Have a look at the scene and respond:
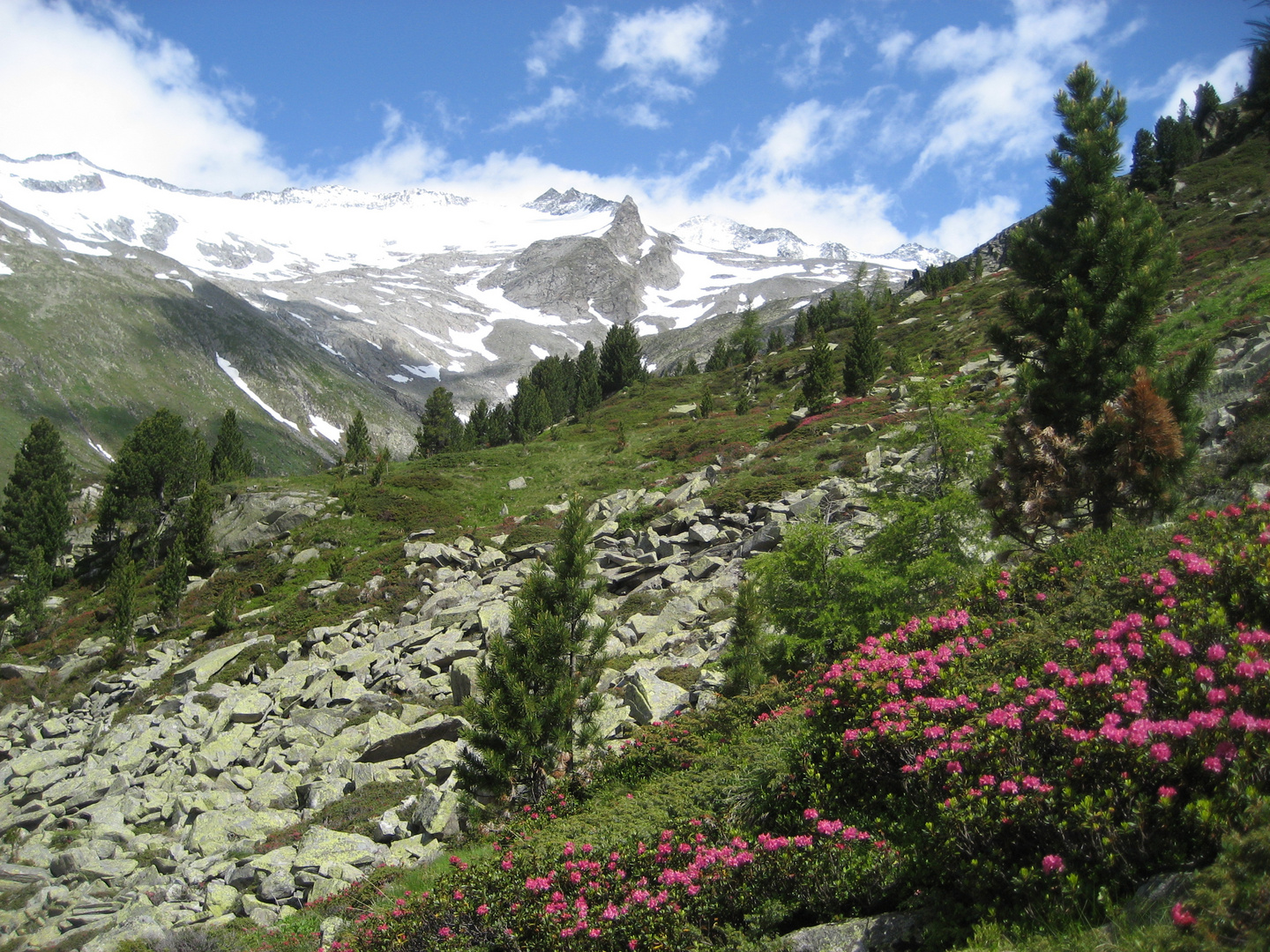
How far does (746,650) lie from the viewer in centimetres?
1459

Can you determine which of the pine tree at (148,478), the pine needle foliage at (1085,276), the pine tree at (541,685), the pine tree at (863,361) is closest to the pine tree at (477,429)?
the pine tree at (148,478)

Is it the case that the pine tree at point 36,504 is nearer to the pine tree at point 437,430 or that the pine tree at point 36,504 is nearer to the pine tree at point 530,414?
the pine tree at point 437,430

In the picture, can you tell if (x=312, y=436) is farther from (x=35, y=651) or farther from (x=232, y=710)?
(x=232, y=710)

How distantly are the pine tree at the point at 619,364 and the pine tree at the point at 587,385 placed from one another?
147cm

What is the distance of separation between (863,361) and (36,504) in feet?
209

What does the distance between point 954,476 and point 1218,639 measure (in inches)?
418

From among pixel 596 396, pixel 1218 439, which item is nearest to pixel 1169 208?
pixel 596 396

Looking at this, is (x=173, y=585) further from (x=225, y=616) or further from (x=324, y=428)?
(x=324, y=428)

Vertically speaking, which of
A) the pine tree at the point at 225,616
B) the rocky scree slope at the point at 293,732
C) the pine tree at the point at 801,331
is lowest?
the rocky scree slope at the point at 293,732

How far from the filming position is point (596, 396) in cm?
8194

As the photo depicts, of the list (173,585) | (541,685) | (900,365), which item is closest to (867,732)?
(541,685)

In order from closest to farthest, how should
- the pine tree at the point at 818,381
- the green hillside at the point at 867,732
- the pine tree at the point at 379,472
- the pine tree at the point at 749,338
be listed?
the green hillside at the point at 867,732, the pine tree at the point at 379,472, the pine tree at the point at 818,381, the pine tree at the point at 749,338

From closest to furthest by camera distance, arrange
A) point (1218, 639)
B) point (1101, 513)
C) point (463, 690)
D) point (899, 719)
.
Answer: point (1218, 639)
point (899, 719)
point (1101, 513)
point (463, 690)

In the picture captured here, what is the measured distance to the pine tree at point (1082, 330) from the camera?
13.6 meters
